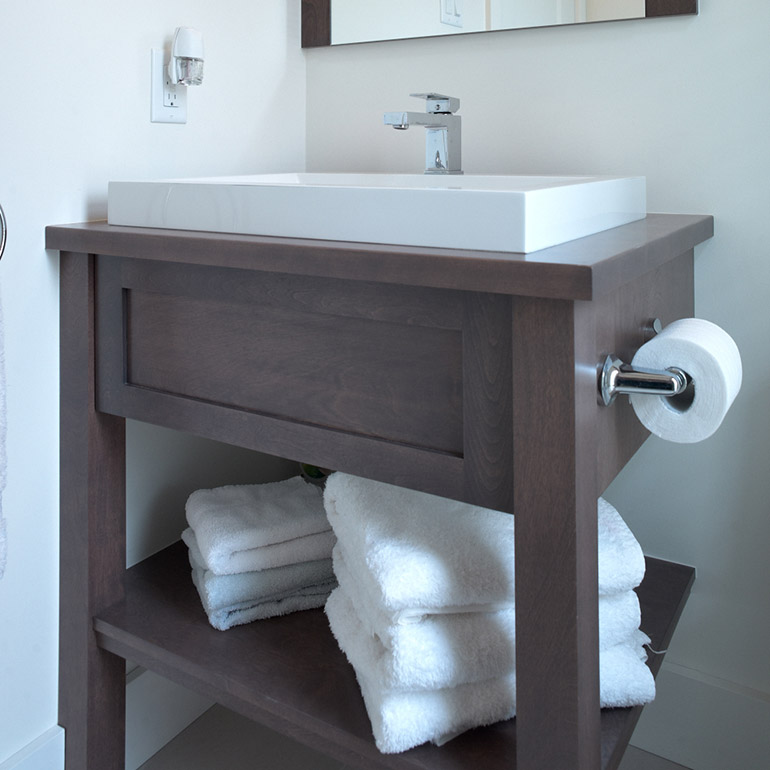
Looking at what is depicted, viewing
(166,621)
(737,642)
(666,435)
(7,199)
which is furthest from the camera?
(737,642)

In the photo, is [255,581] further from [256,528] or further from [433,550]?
[433,550]

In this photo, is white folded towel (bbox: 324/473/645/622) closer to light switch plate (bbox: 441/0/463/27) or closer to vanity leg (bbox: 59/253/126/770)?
vanity leg (bbox: 59/253/126/770)

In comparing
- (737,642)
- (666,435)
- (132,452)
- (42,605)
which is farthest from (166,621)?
(737,642)

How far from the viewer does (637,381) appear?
87cm

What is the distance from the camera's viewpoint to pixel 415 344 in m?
0.92

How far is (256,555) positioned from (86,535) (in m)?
0.26

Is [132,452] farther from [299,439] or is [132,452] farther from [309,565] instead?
[299,439]

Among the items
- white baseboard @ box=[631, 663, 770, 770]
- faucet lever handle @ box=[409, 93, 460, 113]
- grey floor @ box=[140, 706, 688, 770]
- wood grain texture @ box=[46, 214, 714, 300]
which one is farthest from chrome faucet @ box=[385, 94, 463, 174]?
grey floor @ box=[140, 706, 688, 770]

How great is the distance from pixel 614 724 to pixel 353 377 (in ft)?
1.74

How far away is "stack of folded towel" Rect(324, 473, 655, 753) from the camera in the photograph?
0.94 m

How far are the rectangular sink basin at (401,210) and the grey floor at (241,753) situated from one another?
3.18ft

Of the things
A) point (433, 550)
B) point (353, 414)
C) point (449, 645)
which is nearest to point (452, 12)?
point (353, 414)

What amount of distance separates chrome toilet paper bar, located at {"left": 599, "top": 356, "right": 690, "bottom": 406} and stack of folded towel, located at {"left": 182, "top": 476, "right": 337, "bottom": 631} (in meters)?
0.61

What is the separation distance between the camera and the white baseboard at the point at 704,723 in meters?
1.39
